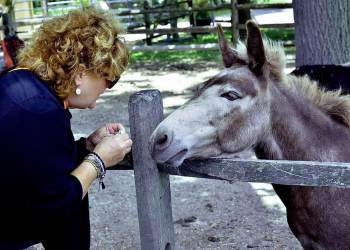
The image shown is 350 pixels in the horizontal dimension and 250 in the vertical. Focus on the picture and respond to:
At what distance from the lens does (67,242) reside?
7.80 ft

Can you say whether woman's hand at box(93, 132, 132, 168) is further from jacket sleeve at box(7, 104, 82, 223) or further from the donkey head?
jacket sleeve at box(7, 104, 82, 223)

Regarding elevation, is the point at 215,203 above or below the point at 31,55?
below

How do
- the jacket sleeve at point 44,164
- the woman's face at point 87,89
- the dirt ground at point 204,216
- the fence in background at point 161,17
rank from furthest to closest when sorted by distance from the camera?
the fence in background at point 161,17 < the dirt ground at point 204,216 < the woman's face at point 87,89 < the jacket sleeve at point 44,164

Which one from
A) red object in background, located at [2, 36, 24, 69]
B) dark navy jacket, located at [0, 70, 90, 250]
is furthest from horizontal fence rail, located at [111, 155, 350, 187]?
red object in background, located at [2, 36, 24, 69]

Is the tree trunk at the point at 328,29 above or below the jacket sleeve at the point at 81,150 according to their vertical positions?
above

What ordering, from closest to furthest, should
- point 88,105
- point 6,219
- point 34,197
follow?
point 34,197
point 6,219
point 88,105

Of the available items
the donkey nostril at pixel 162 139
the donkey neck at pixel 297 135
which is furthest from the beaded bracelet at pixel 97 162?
the donkey neck at pixel 297 135

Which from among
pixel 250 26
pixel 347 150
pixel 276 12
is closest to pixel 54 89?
pixel 250 26

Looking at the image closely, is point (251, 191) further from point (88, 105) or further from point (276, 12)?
point (276, 12)

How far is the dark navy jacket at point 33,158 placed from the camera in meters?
2.01

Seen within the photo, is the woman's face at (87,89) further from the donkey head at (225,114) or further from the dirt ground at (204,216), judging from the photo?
the dirt ground at (204,216)

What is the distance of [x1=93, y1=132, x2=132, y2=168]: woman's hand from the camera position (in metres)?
2.28

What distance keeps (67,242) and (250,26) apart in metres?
1.26

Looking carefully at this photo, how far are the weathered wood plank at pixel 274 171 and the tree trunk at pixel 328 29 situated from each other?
274 centimetres
